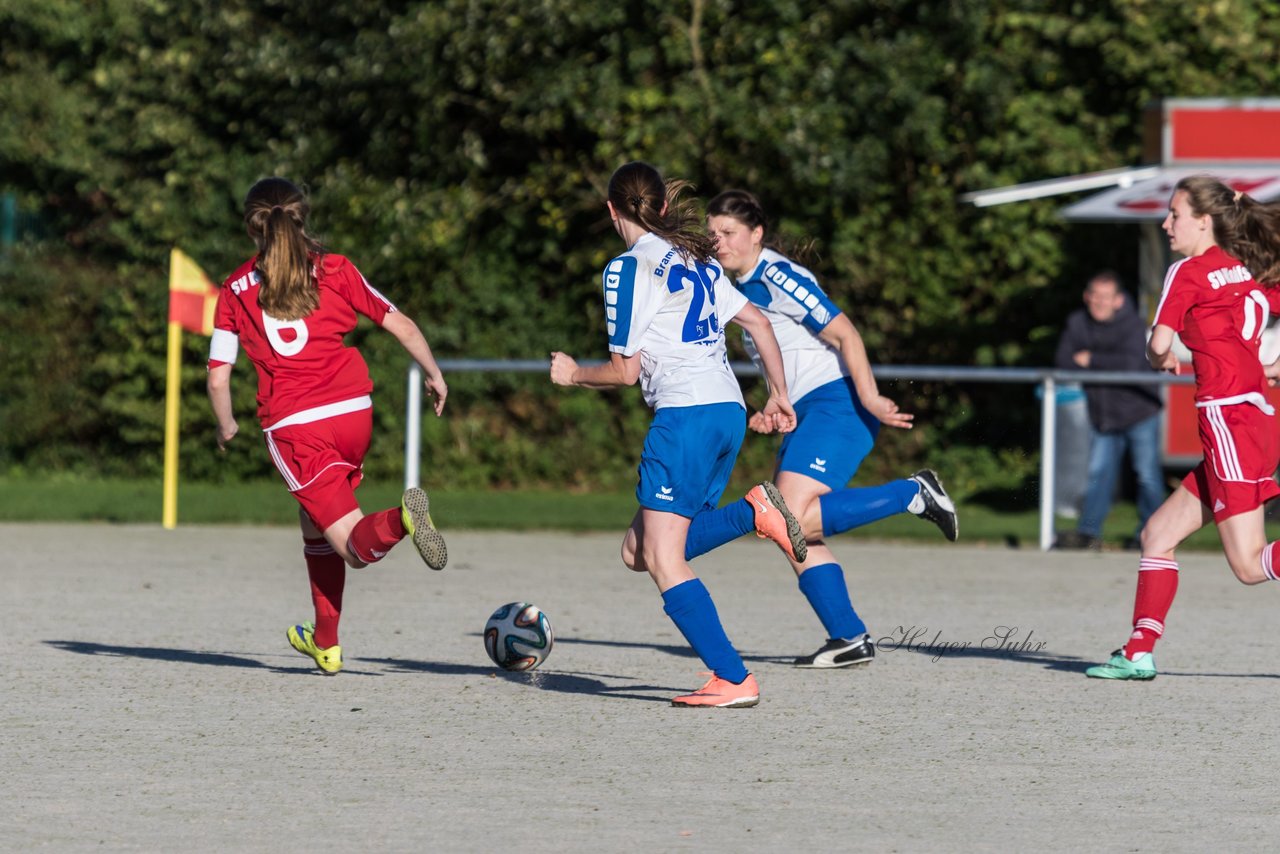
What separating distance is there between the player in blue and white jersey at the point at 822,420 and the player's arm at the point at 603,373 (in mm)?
1046

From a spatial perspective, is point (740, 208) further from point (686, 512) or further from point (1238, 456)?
point (1238, 456)

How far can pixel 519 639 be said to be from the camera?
295 inches

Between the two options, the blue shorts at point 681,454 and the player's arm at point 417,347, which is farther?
the player's arm at point 417,347

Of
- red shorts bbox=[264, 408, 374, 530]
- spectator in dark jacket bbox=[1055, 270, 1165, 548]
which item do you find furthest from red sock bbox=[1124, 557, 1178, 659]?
spectator in dark jacket bbox=[1055, 270, 1165, 548]

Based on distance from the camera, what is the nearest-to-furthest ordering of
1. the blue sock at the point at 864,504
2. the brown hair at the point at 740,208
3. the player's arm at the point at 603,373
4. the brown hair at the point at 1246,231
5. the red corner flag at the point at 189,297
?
the player's arm at the point at 603,373 < the brown hair at the point at 1246,231 < the blue sock at the point at 864,504 < the brown hair at the point at 740,208 < the red corner flag at the point at 189,297

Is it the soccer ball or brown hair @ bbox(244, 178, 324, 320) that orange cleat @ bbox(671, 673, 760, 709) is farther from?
brown hair @ bbox(244, 178, 324, 320)

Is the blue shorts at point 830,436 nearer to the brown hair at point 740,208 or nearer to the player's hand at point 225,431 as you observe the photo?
the brown hair at point 740,208

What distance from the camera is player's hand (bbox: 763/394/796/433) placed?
725cm

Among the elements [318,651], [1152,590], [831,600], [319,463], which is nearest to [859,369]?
[831,600]

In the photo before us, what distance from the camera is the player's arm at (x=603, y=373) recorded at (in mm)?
6449

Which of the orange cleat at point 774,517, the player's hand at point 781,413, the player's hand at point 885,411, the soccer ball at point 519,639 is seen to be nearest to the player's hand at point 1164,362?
the player's hand at point 885,411

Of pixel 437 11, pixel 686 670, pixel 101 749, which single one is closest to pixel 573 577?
pixel 686 670

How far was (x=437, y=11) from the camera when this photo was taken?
61.0ft

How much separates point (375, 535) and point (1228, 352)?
3.15 metres
